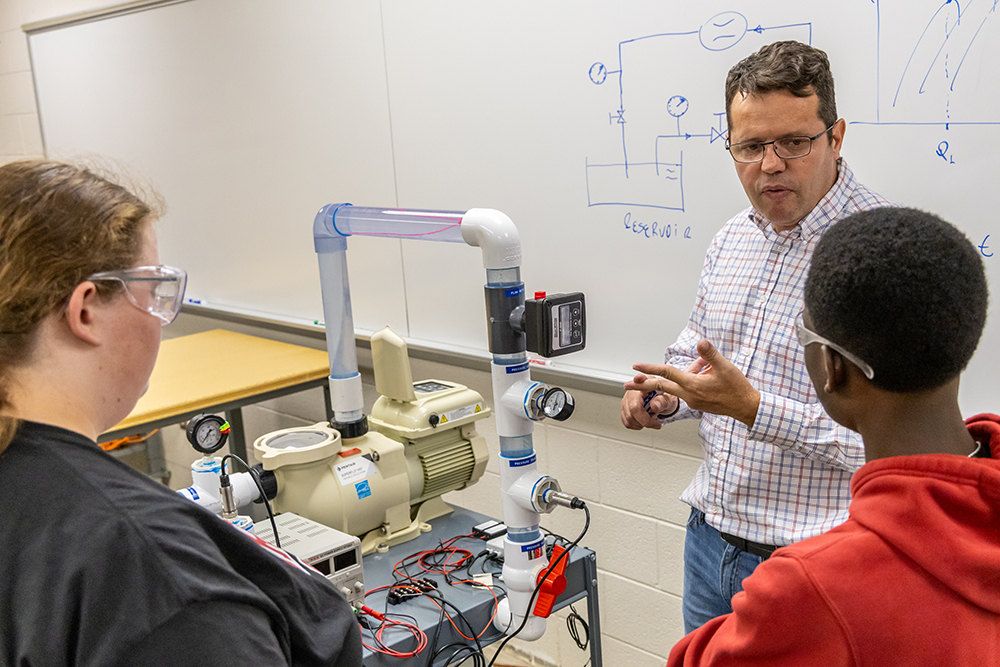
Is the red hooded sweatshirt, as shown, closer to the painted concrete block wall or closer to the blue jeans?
the blue jeans

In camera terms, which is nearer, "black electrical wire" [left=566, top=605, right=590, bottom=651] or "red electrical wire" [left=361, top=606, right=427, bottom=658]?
"red electrical wire" [left=361, top=606, right=427, bottom=658]

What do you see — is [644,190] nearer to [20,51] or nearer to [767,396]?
[767,396]

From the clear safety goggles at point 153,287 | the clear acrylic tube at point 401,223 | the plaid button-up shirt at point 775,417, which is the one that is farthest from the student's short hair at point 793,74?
the clear safety goggles at point 153,287

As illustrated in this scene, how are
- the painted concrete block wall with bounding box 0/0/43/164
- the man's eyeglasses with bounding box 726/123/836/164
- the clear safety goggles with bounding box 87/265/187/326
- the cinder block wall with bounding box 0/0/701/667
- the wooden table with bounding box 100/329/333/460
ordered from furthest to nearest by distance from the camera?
the painted concrete block wall with bounding box 0/0/43/164 < the wooden table with bounding box 100/329/333/460 < the cinder block wall with bounding box 0/0/701/667 < the man's eyeglasses with bounding box 726/123/836/164 < the clear safety goggles with bounding box 87/265/187/326

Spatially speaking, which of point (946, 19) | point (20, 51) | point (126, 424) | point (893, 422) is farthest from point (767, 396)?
point (20, 51)

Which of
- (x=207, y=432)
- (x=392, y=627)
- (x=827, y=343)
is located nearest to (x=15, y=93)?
(x=207, y=432)

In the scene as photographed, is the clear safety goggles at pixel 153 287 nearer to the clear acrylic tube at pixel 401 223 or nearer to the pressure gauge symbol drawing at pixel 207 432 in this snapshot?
the clear acrylic tube at pixel 401 223

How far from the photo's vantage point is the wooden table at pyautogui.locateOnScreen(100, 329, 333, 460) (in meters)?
2.57

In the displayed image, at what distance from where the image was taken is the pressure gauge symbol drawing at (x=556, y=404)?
1.40m

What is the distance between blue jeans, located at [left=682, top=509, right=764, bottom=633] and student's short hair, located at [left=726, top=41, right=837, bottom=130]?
A: 803mm

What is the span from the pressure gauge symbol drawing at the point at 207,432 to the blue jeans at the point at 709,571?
0.98 meters

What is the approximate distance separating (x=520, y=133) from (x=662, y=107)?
498 millimetres

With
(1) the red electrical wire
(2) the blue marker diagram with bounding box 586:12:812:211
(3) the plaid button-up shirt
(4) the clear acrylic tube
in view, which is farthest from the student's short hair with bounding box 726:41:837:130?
(1) the red electrical wire

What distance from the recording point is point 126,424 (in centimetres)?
246
